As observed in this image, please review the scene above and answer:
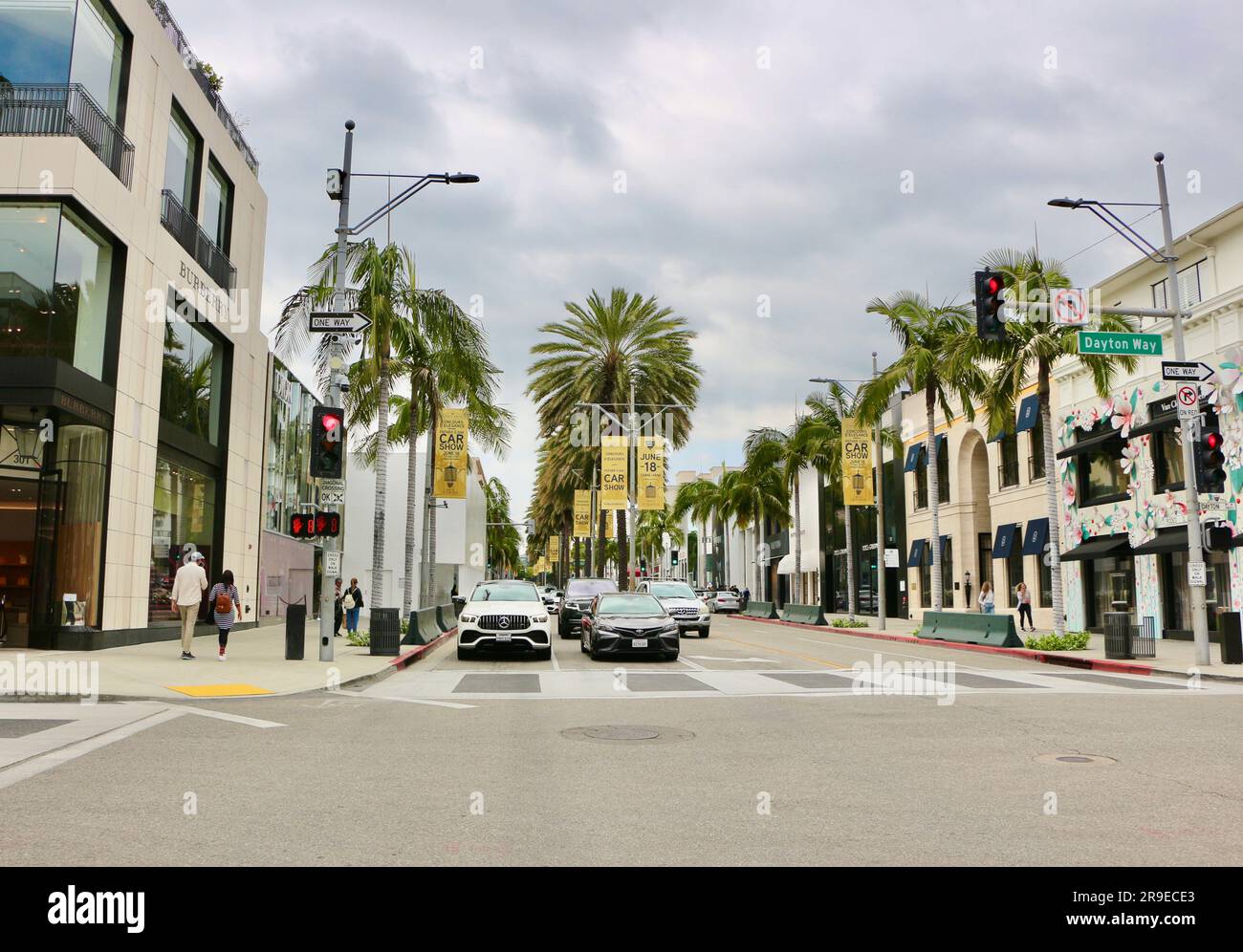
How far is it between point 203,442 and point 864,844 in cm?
2579

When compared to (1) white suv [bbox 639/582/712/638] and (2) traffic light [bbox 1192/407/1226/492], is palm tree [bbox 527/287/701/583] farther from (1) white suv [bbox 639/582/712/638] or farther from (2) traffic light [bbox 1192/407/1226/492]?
(2) traffic light [bbox 1192/407/1226/492]

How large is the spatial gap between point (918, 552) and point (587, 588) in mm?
24871

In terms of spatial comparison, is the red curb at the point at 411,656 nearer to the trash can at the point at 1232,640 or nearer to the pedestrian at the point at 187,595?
the pedestrian at the point at 187,595

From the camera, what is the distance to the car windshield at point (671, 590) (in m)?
33.5

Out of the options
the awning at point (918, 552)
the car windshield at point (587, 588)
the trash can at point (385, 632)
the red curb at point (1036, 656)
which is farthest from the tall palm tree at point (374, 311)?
the awning at point (918, 552)

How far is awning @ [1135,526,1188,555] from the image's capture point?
90.8ft

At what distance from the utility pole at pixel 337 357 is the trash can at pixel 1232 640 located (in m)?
18.1

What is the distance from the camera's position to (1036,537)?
124ft

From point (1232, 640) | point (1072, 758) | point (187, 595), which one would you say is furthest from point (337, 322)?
point (1232, 640)

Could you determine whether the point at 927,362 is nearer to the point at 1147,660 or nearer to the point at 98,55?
the point at 1147,660

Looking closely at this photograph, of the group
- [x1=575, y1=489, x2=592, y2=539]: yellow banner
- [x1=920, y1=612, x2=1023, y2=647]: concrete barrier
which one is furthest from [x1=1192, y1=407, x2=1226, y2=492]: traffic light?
[x1=575, y1=489, x2=592, y2=539]: yellow banner
